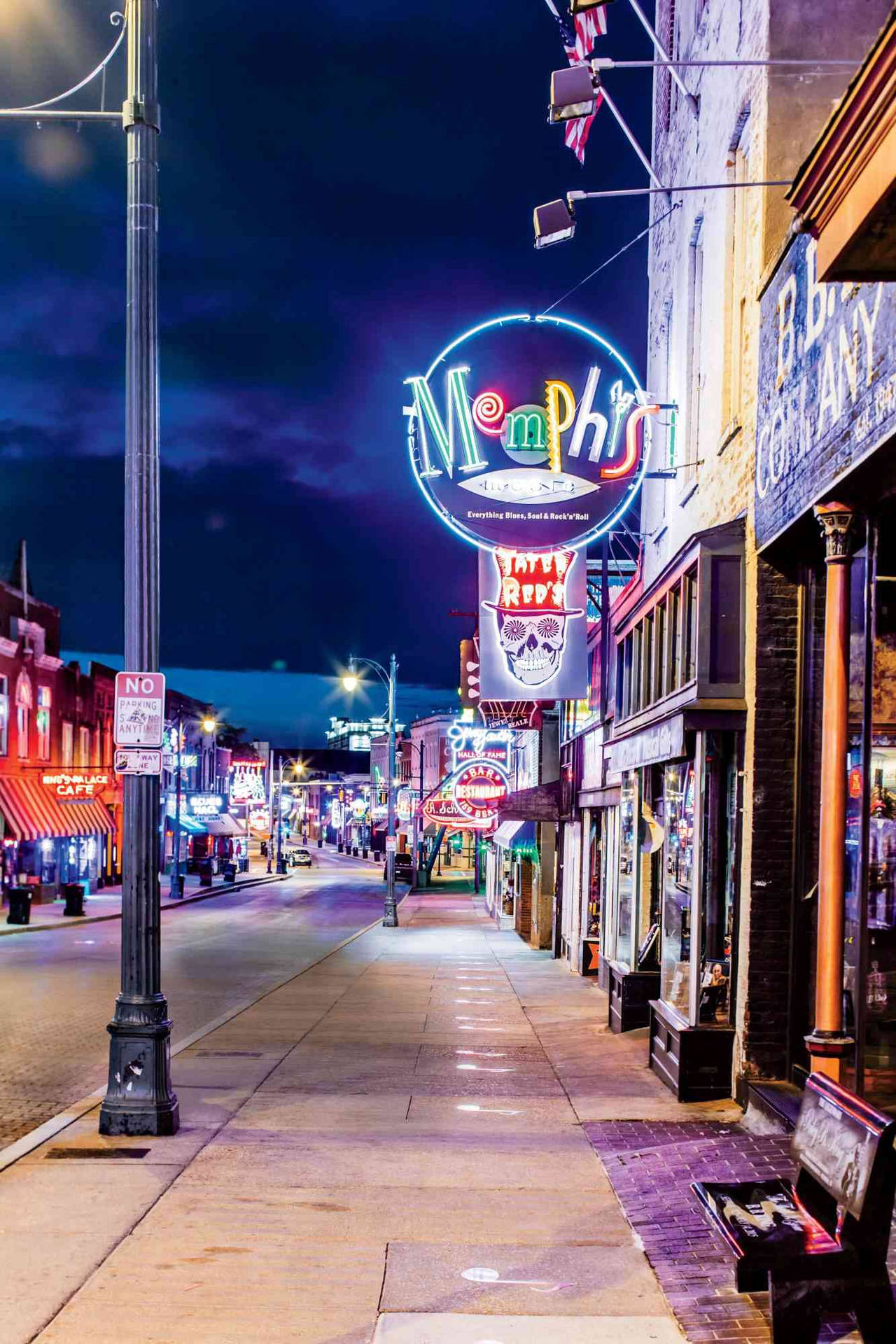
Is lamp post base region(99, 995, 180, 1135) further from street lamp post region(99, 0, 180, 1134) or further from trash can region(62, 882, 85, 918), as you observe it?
trash can region(62, 882, 85, 918)

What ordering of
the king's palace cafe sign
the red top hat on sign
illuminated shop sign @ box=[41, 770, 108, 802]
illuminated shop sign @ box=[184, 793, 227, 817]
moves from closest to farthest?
the king's palace cafe sign < the red top hat on sign < illuminated shop sign @ box=[41, 770, 108, 802] < illuminated shop sign @ box=[184, 793, 227, 817]

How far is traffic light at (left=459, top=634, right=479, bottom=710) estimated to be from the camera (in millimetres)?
38188

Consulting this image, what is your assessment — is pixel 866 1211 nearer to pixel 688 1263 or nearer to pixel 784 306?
pixel 688 1263

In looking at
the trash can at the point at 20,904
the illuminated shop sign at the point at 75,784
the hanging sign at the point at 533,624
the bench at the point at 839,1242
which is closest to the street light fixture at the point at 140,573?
the bench at the point at 839,1242

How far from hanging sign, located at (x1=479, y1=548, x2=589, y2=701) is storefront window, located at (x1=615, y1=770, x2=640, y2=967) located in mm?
2292

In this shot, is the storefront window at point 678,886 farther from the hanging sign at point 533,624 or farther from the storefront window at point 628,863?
the hanging sign at point 533,624

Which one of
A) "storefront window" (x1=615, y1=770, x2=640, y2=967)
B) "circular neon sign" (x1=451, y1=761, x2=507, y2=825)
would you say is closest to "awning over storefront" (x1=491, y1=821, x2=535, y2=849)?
"circular neon sign" (x1=451, y1=761, x2=507, y2=825)

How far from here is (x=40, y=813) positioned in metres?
44.3

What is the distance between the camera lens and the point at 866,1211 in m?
4.87

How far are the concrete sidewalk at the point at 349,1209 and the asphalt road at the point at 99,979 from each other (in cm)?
127

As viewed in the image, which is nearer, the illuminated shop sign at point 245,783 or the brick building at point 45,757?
the brick building at point 45,757

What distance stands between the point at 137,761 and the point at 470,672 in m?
29.4

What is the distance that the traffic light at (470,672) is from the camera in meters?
38.2

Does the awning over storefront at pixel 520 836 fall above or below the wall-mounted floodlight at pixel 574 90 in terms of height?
below
